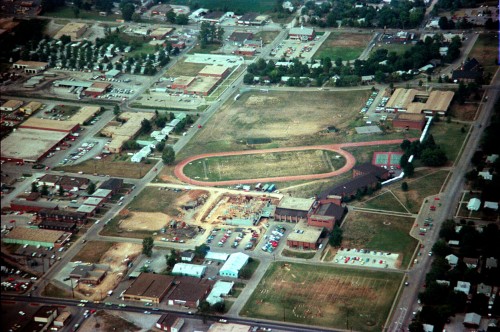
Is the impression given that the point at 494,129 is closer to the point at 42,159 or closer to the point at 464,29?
the point at 464,29

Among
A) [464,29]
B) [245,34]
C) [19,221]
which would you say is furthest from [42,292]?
[464,29]

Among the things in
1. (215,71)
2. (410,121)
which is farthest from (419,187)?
(215,71)

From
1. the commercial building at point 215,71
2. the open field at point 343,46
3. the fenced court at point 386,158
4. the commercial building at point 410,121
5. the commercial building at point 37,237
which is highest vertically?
the open field at point 343,46

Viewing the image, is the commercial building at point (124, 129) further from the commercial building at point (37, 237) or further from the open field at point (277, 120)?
the commercial building at point (37, 237)

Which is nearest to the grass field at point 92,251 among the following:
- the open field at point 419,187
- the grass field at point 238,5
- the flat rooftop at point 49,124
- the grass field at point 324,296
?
the grass field at point 324,296

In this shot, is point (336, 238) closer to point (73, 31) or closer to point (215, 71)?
point (215, 71)

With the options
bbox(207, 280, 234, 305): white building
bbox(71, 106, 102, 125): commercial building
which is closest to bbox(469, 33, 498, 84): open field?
bbox(71, 106, 102, 125): commercial building
